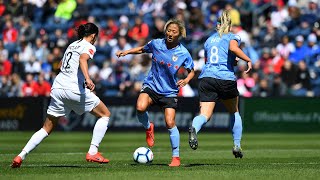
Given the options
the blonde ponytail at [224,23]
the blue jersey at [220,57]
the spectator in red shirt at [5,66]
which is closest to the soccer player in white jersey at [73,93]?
the blue jersey at [220,57]

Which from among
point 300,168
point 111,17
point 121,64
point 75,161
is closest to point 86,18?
point 111,17

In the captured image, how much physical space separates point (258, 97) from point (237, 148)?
12011mm

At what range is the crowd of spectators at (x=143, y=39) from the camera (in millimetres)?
26953

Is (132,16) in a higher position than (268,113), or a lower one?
higher

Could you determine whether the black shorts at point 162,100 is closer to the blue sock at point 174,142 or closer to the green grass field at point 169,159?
the blue sock at point 174,142

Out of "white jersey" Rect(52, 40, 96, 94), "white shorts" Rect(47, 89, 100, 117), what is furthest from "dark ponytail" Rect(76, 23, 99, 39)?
"white shorts" Rect(47, 89, 100, 117)

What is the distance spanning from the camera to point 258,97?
1030 inches

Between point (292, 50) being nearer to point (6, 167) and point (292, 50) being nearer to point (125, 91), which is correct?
point (125, 91)

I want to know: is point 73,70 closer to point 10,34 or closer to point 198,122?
point 198,122

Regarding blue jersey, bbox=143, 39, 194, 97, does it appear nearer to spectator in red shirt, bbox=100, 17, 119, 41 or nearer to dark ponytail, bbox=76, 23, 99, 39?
dark ponytail, bbox=76, 23, 99, 39

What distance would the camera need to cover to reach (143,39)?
94.2 ft

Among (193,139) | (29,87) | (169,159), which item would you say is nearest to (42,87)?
(29,87)

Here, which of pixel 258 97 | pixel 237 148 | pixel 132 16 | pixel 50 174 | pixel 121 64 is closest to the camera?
pixel 50 174

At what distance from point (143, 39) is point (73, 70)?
15918mm
